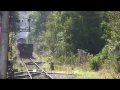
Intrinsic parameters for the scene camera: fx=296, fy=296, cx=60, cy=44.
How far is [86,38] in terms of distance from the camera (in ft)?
69.7

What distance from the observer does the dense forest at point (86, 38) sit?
15950 millimetres

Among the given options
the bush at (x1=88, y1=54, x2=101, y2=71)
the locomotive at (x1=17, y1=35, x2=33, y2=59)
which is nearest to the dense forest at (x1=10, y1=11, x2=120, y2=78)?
the bush at (x1=88, y1=54, x2=101, y2=71)

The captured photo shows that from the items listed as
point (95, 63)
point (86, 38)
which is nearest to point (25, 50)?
point (86, 38)

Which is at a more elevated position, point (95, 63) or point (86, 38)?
point (86, 38)

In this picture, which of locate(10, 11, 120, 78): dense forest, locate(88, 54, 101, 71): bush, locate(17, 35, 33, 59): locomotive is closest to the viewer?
locate(10, 11, 120, 78): dense forest

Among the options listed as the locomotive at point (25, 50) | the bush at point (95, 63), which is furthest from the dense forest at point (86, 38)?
the locomotive at point (25, 50)

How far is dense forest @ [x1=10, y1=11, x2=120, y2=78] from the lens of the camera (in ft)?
52.3

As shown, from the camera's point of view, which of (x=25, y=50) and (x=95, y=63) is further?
(x=25, y=50)

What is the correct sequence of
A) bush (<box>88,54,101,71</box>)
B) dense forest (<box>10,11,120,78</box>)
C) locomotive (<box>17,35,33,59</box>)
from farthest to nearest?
1. locomotive (<box>17,35,33,59</box>)
2. bush (<box>88,54,101,71</box>)
3. dense forest (<box>10,11,120,78</box>)

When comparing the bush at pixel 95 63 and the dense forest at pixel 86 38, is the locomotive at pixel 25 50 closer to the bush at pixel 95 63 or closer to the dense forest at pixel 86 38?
the dense forest at pixel 86 38

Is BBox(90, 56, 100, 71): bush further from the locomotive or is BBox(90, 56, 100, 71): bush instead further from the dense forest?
the locomotive

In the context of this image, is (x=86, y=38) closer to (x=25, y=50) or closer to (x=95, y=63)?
(x=95, y=63)

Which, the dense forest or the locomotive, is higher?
the dense forest
